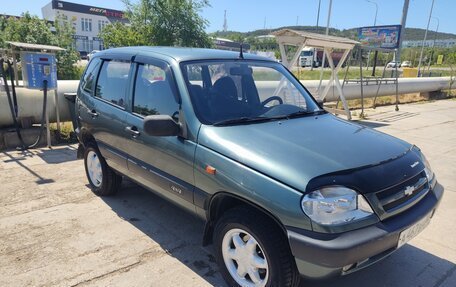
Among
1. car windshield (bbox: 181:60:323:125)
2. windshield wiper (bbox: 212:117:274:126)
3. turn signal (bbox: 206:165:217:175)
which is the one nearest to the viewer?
turn signal (bbox: 206:165:217:175)

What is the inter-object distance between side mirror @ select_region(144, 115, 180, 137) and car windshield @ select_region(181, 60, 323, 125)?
0.23m

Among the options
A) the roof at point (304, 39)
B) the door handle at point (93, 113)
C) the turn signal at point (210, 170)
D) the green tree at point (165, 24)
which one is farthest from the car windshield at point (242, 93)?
the green tree at point (165, 24)

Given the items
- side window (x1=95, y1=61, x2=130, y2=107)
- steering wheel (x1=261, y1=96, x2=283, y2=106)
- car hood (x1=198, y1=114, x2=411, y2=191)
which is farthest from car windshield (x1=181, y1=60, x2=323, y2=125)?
side window (x1=95, y1=61, x2=130, y2=107)

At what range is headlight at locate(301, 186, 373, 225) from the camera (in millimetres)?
2277

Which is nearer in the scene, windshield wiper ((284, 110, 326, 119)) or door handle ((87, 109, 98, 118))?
windshield wiper ((284, 110, 326, 119))

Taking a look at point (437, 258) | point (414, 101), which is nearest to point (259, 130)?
point (437, 258)

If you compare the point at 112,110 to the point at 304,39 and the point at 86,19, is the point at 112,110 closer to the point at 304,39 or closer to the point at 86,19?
the point at 304,39

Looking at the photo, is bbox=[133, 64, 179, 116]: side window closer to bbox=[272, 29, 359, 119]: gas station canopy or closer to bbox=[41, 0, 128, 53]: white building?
bbox=[272, 29, 359, 119]: gas station canopy

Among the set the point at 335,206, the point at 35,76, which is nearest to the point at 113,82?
the point at 335,206

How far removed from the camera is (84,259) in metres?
3.29

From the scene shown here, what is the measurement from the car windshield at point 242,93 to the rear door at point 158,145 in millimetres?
226

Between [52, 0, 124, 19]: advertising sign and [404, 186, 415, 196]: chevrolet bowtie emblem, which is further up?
[52, 0, 124, 19]: advertising sign

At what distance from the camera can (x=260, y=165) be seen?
2502mm

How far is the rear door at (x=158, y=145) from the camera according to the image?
3125mm
